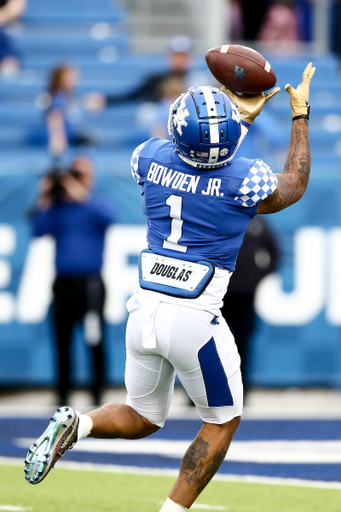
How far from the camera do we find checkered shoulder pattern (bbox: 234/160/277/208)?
3.42 meters

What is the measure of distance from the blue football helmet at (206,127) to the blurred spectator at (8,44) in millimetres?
8497

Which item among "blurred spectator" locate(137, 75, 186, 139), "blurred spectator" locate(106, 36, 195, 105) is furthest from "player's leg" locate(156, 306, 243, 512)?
"blurred spectator" locate(106, 36, 195, 105)

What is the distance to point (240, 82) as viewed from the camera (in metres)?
3.81

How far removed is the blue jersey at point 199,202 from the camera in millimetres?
3445

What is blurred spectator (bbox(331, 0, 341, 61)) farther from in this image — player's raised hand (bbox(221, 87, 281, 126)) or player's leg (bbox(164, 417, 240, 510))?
player's leg (bbox(164, 417, 240, 510))

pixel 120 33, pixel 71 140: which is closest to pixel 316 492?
pixel 71 140

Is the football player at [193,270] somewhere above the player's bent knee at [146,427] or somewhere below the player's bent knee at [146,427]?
above

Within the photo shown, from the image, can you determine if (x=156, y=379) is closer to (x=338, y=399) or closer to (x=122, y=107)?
(x=338, y=399)

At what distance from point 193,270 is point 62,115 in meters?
6.47

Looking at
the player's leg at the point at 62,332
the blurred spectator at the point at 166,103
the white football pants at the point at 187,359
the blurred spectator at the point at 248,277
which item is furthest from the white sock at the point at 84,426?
the blurred spectator at the point at 166,103

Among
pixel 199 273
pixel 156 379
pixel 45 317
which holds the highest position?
pixel 199 273

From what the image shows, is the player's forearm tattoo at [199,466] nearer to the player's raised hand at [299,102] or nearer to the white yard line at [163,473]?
the white yard line at [163,473]

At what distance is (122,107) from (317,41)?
3.69 metres

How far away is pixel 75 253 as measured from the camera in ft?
23.4
